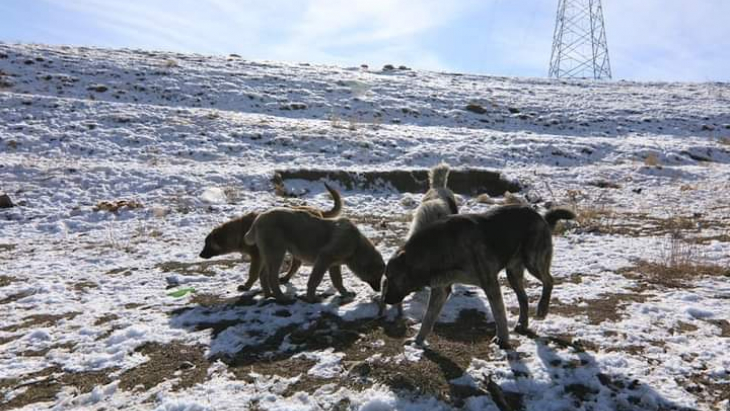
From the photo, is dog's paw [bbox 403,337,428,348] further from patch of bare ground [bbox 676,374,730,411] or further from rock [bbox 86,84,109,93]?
rock [bbox 86,84,109,93]

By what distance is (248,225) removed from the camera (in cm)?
785

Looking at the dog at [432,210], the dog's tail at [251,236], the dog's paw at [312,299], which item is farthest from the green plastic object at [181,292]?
the dog at [432,210]

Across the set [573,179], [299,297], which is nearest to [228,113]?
[573,179]

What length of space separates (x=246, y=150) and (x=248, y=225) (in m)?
11.2

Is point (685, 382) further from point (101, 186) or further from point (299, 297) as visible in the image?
point (101, 186)

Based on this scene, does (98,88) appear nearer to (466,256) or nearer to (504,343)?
(466,256)

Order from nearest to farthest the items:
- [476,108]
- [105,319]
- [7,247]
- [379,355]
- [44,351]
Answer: [379,355], [44,351], [105,319], [7,247], [476,108]

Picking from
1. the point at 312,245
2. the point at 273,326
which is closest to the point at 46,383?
the point at 273,326

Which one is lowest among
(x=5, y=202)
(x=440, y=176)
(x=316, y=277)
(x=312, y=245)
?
(x=316, y=277)

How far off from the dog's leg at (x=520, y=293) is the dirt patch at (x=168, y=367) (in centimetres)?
339

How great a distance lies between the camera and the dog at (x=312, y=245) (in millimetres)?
7039

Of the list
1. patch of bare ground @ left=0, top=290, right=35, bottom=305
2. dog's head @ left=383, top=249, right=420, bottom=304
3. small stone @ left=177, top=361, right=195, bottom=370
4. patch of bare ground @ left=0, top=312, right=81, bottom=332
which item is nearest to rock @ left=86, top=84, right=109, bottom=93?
patch of bare ground @ left=0, top=290, right=35, bottom=305

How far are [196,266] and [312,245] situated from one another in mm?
2837

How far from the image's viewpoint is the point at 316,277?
678 cm
